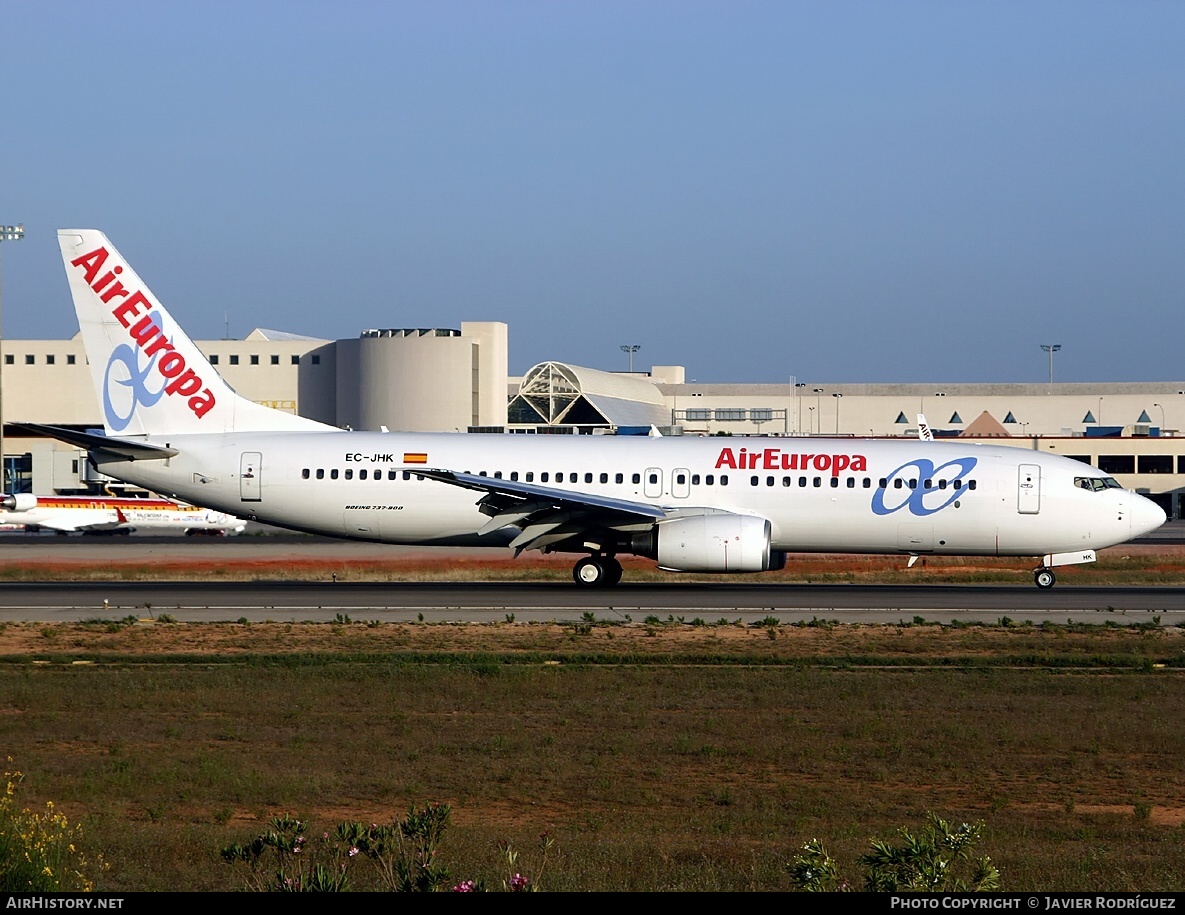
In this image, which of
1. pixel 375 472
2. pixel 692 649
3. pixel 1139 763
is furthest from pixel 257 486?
pixel 1139 763

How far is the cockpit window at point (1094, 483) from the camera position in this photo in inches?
1240

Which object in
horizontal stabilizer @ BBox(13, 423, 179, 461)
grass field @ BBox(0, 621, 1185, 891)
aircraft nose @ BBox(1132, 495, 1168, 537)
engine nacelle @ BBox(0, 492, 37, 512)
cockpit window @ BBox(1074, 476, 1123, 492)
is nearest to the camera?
grass field @ BBox(0, 621, 1185, 891)

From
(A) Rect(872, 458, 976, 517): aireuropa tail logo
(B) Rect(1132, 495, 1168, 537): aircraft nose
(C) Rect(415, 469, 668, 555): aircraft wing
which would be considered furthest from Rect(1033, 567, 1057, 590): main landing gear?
(C) Rect(415, 469, 668, 555): aircraft wing

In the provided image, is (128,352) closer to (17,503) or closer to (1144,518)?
(1144,518)

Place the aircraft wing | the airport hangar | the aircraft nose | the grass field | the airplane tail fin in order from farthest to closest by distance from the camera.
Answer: the airport hangar → the airplane tail fin → the aircraft nose → the aircraft wing → the grass field

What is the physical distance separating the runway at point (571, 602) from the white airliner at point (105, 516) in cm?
3108

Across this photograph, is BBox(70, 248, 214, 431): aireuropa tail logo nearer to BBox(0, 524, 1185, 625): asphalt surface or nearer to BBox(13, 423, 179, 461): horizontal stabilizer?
BBox(13, 423, 179, 461): horizontal stabilizer

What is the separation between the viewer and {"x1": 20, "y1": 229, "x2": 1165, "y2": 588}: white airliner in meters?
31.0

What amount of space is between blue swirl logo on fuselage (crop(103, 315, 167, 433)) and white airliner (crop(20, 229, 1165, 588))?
0.11ft

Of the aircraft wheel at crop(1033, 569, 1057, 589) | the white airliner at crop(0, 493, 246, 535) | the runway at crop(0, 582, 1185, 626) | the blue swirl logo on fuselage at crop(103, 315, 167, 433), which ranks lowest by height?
the runway at crop(0, 582, 1185, 626)

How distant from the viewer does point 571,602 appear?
27.8 m

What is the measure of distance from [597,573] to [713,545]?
346 cm

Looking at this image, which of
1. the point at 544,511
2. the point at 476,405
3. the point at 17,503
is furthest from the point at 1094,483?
the point at 476,405

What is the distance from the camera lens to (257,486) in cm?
3200
